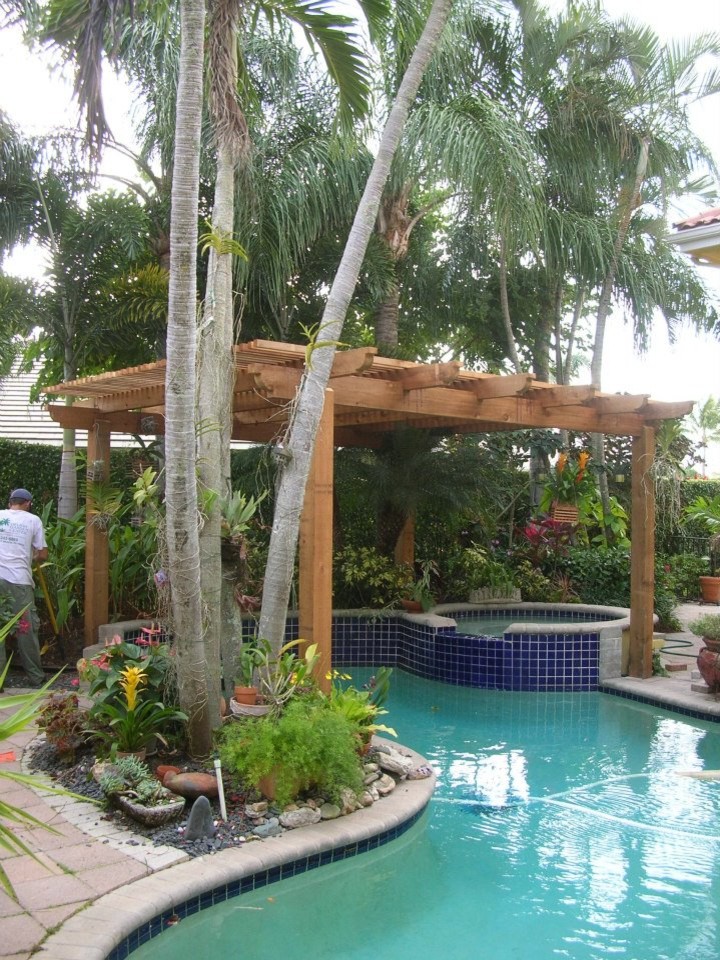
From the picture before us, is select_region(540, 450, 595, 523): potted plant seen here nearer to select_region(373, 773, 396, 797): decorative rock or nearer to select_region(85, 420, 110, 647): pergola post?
select_region(85, 420, 110, 647): pergola post

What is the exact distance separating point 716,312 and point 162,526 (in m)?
13.0

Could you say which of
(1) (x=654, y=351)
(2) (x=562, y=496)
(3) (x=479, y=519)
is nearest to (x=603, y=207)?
(1) (x=654, y=351)

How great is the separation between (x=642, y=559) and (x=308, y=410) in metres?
4.98

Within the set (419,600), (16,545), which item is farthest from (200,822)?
(419,600)

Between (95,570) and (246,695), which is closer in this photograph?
(246,695)

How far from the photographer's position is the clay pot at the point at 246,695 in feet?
18.0

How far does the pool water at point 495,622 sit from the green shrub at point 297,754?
18.4 feet

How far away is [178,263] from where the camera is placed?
4914mm

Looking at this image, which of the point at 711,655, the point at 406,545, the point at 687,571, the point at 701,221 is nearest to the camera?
the point at 701,221

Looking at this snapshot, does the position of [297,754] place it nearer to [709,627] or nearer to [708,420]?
[709,627]

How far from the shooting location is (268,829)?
4723 millimetres

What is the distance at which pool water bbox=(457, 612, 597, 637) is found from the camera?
1069 cm

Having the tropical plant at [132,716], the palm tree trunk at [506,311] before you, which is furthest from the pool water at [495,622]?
the tropical plant at [132,716]

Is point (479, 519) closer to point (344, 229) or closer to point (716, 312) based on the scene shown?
point (344, 229)
